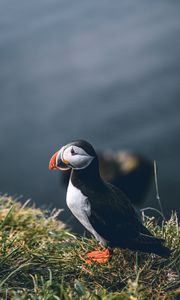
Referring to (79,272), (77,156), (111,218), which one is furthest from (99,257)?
(77,156)

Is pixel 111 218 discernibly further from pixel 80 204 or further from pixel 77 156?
pixel 77 156

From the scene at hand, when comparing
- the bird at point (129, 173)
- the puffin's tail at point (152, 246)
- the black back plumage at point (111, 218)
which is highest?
the black back plumage at point (111, 218)

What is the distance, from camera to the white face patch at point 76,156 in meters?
5.63

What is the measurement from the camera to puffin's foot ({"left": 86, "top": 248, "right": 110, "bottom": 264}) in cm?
594

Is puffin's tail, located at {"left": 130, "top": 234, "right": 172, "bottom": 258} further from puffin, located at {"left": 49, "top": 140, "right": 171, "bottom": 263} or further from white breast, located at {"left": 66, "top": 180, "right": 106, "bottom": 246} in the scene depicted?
white breast, located at {"left": 66, "top": 180, "right": 106, "bottom": 246}

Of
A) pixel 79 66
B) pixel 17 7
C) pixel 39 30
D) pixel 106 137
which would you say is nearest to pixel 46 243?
pixel 106 137

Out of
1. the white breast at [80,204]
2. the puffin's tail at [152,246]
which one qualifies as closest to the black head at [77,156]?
the white breast at [80,204]

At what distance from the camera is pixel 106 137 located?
47.9 ft

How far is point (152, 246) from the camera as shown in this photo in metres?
5.63

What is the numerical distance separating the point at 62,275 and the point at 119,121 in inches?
367

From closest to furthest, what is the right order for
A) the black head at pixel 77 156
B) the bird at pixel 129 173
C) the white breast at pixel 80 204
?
the black head at pixel 77 156
the white breast at pixel 80 204
the bird at pixel 129 173

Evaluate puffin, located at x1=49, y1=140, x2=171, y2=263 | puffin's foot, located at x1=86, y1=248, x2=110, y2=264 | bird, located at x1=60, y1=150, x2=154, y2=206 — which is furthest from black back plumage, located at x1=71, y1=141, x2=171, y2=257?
bird, located at x1=60, y1=150, x2=154, y2=206

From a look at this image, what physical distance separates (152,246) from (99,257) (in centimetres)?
58

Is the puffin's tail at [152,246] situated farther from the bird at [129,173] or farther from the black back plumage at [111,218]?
the bird at [129,173]
